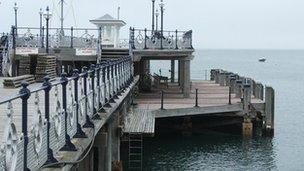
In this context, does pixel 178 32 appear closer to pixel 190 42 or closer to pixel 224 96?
pixel 190 42

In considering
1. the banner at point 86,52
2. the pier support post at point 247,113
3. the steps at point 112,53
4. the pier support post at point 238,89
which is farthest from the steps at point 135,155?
the pier support post at point 238,89

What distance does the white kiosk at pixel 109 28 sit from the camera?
36.5 metres

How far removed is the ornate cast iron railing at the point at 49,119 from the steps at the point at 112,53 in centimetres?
1657

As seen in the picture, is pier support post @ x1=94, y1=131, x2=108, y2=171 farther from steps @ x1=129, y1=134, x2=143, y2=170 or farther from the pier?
steps @ x1=129, y1=134, x2=143, y2=170

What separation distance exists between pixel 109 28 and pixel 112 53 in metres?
4.71

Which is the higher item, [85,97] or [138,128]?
[85,97]

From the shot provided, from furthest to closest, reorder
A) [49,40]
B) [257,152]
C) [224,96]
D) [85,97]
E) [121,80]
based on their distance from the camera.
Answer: [224,96], [49,40], [257,152], [121,80], [85,97]

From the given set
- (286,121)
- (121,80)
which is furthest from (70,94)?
(286,121)

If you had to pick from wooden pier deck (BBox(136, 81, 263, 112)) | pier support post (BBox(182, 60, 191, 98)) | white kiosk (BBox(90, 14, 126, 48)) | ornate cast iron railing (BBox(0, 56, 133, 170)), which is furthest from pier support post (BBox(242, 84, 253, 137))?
ornate cast iron railing (BBox(0, 56, 133, 170))

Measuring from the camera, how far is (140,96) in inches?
1388

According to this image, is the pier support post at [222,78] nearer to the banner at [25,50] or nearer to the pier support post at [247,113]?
the pier support post at [247,113]

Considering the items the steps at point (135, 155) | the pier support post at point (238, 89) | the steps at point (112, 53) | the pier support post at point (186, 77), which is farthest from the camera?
the pier support post at point (238, 89)

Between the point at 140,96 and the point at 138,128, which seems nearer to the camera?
the point at 138,128

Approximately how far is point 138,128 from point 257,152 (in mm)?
10203
